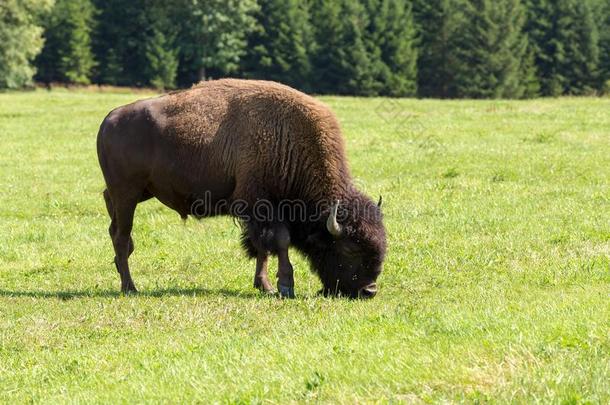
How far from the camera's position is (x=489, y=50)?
83062 mm

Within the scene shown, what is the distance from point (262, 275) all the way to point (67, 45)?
3104 inches

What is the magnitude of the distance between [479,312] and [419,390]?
234 cm

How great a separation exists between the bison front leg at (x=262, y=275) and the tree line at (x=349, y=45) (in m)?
69.6

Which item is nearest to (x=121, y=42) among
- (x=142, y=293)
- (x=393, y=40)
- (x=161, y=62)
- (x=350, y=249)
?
(x=161, y=62)

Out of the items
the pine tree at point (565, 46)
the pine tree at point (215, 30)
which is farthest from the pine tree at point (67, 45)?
the pine tree at point (565, 46)

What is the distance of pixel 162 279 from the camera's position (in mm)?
12008

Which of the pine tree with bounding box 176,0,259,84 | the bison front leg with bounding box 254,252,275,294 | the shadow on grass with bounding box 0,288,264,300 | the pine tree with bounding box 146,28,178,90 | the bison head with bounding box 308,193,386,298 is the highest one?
the bison head with bounding box 308,193,386,298

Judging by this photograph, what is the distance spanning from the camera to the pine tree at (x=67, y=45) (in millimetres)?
84375

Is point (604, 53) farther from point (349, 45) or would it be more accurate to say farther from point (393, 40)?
point (349, 45)

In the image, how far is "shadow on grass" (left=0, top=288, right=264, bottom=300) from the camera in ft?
35.2

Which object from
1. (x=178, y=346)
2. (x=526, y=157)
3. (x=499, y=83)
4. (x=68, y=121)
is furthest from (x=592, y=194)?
(x=499, y=83)

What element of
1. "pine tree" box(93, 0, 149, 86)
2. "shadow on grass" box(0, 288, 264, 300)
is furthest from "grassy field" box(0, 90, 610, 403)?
"pine tree" box(93, 0, 149, 86)

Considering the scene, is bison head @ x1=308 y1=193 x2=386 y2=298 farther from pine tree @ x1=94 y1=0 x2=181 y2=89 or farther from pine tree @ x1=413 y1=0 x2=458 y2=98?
pine tree @ x1=413 y1=0 x2=458 y2=98

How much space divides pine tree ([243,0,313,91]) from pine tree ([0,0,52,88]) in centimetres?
2356
